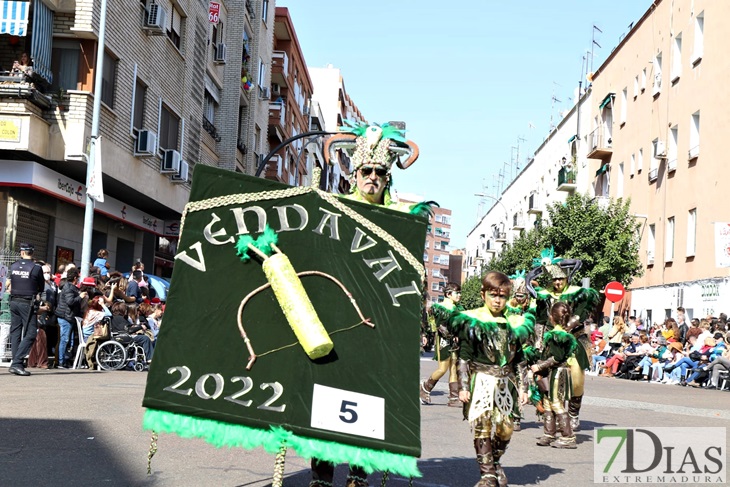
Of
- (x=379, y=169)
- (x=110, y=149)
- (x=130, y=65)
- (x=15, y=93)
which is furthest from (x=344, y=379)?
(x=130, y=65)

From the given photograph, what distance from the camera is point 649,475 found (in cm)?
856

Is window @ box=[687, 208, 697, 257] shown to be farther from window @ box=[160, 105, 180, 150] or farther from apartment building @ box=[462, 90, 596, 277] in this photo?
window @ box=[160, 105, 180, 150]

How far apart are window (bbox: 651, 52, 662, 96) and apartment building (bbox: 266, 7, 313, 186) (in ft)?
67.5

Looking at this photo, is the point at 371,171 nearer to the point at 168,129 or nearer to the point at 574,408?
the point at 574,408

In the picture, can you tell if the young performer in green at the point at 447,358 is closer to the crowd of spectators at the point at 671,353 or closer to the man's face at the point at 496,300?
the man's face at the point at 496,300

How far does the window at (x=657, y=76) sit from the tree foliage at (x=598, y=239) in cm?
442

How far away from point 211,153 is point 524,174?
146 feet

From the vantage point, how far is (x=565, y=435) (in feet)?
34.9

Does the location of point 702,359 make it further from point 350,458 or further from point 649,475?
point 350,458

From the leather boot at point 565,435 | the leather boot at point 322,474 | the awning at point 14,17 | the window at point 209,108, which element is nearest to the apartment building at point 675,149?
the window at point 209,108

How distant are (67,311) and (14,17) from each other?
7.33 metres

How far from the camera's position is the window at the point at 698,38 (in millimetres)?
35125

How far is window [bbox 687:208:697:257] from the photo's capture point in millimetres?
34688

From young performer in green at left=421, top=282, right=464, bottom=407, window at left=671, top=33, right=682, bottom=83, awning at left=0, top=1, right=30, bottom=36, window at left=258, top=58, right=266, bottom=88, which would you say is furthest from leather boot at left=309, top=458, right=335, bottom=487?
window at left=258, top=58, right=266, bottom=88
